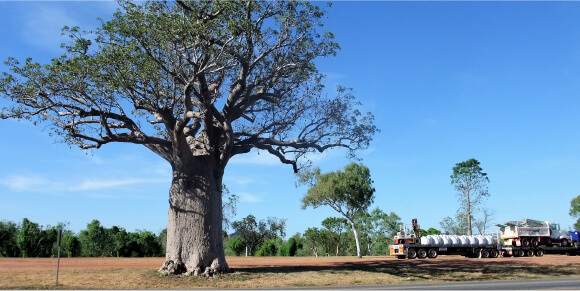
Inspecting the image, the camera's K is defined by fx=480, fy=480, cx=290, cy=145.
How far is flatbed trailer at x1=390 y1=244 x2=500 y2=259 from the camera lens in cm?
3594

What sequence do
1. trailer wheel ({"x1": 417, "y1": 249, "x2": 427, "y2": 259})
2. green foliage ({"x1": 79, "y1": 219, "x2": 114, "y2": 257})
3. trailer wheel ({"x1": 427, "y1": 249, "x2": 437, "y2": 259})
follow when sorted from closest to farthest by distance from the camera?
trailer wheel ({"x1": 417, "y1": 249, "x2": 427, "y2": 259}) → trailer wheel ({"x1": 427, "y1": 249, "x2": 437, "y2": 259}) → green foliage ({"x1": 79, "y1": 219, "x2": 114, "y2": 257})

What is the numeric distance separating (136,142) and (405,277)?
45.6ft

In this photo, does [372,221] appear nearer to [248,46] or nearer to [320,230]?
[320,230]

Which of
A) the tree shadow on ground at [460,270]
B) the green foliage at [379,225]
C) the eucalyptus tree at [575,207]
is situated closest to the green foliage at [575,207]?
the eucalyptus tree at [575,207]

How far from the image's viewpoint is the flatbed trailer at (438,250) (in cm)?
3594

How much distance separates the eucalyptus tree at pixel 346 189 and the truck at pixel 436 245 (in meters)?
7.60

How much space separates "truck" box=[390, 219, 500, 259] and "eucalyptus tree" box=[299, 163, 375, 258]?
760cm

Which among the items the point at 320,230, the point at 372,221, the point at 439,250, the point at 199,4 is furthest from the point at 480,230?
the point at 199,4

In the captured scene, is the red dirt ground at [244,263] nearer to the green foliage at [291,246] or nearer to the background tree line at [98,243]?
the background tree line at [98,243]

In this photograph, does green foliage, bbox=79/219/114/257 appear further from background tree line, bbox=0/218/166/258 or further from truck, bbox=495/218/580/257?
truck, bbox=495/218/580/257

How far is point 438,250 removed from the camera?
121 ft

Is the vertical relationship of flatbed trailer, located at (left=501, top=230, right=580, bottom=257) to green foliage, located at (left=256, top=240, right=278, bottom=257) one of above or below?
above

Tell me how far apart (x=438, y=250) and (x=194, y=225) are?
22214 mm

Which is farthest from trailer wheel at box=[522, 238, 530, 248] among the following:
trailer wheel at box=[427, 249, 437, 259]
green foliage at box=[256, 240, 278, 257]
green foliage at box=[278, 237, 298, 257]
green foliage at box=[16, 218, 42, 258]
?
green foliage at box=[16, 218, 42, 258]
